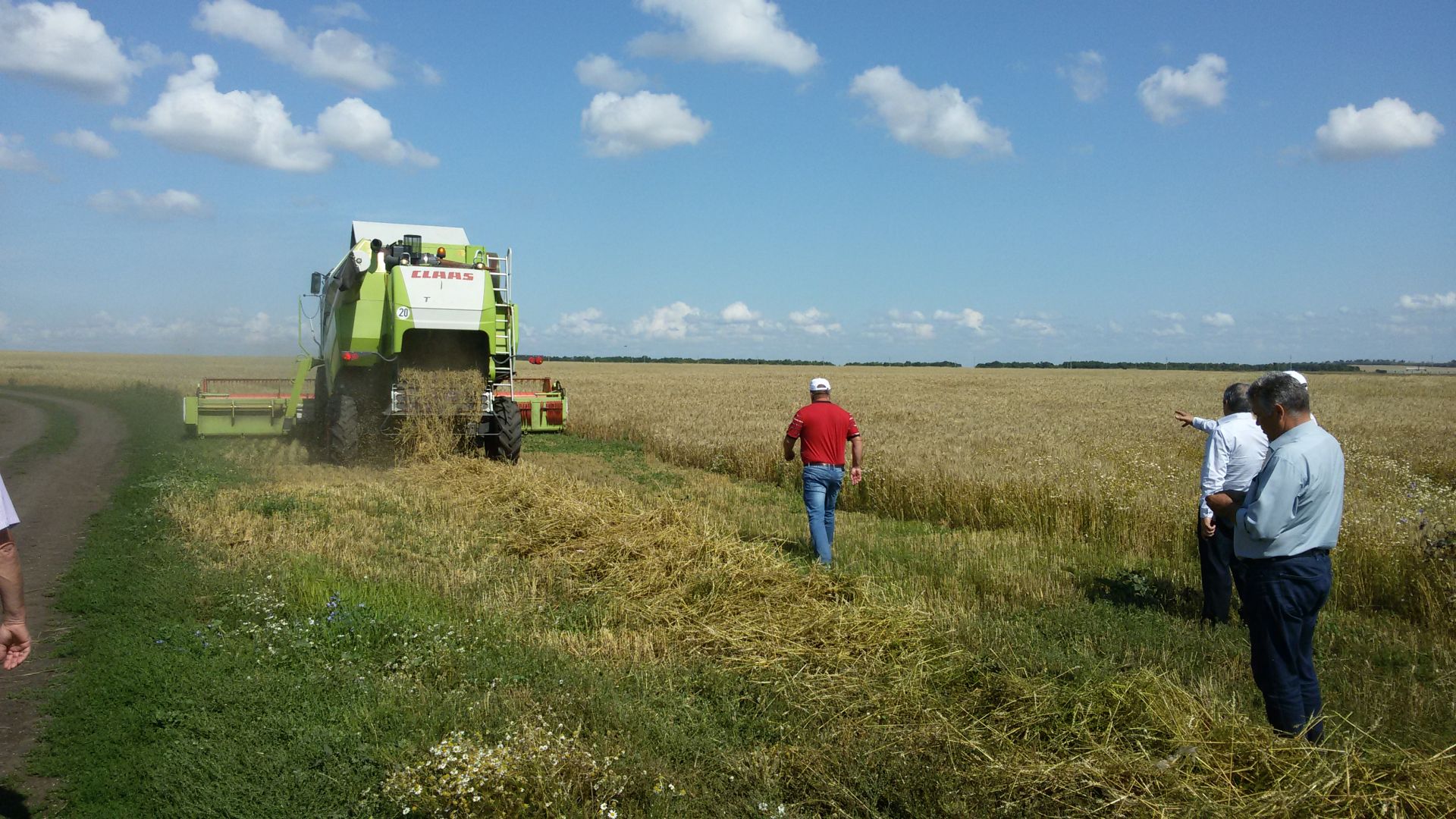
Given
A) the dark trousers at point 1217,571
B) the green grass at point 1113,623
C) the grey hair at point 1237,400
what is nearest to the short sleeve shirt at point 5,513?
the green grass at point 1113,623

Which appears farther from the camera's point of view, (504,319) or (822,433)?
(504,319)

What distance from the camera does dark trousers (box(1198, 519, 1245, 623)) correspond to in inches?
267

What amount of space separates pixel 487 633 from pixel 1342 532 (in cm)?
713

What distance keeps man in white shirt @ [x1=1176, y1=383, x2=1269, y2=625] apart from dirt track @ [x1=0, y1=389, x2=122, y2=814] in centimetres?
718

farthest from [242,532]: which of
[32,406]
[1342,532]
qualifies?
[32,406]

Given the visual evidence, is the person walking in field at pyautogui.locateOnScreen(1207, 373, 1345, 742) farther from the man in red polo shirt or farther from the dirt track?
the dirt track

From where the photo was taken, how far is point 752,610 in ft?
21.7

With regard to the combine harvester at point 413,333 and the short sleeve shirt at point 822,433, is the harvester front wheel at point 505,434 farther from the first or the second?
the short sleeve shirt at point 822,433

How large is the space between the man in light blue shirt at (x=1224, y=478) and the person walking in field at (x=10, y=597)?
22.1 feet

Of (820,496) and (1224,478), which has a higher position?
(1224,478)

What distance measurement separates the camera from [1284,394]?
14.8 ft

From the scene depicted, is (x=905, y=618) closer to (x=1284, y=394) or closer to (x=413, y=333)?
(x=1284, y=394)

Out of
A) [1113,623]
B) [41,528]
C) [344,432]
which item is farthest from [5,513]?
[344,432]

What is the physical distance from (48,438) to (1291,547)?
2267 centimetres
